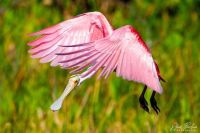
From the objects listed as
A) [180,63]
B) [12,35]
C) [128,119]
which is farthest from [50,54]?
[12,35]

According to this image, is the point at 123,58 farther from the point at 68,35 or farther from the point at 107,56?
the point at 68,35

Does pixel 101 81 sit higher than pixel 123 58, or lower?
lower

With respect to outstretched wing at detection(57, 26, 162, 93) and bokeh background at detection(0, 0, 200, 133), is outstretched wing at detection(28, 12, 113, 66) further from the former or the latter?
bokeh background at detection(0, 0, 200, 133)

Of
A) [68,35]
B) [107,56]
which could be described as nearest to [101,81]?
[68,35]

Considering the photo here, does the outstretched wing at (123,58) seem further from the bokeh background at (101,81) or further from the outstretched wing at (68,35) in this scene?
the bokeh background at (101,81)

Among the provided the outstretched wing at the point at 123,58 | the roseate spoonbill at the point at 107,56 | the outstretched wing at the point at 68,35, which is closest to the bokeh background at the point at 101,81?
the outstretched wing at the point at 68,35

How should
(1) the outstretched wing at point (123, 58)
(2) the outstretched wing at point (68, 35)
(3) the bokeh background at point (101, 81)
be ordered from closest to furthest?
(1) the outstretched wing at point (123, 58)
(2) the outstretched wing at point (68, 35)
(3) the bokeh background at point (101, 81)

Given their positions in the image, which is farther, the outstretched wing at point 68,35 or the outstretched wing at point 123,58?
the outstretched wing at point 68,35
